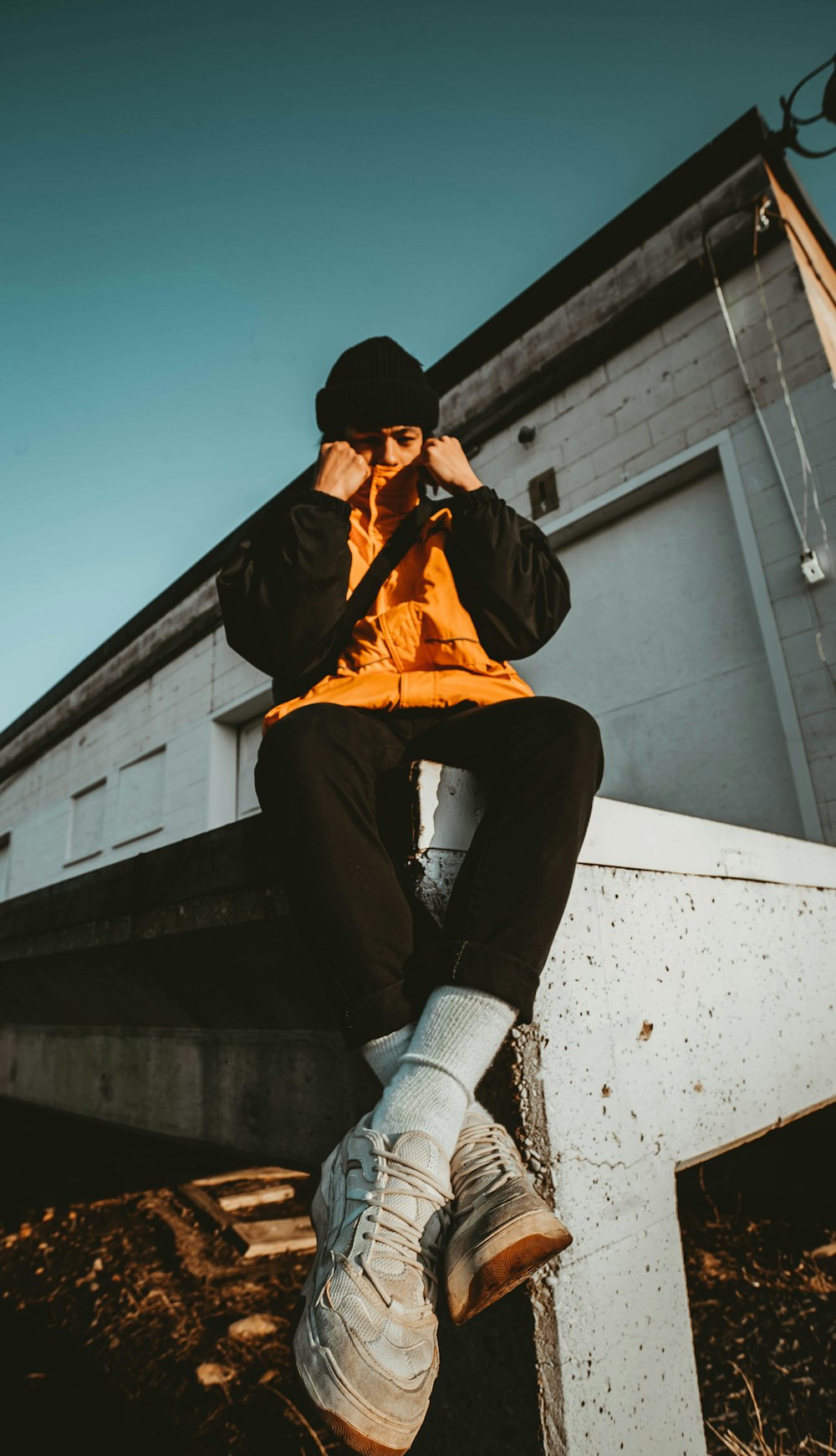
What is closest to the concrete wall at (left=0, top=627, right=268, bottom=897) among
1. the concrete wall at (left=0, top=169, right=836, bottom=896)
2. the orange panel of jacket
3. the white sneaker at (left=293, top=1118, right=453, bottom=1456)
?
the concrete wall at (left=0, top=169, right=836, bottom=896)

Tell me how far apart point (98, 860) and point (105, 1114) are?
274 inches

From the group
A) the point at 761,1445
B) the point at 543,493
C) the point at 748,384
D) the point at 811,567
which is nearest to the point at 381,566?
the point at 761,1445

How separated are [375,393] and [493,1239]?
1.81 metres

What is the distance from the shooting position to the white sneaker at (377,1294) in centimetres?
74

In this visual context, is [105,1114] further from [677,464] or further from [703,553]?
[677,464]

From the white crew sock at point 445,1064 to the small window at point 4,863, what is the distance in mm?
12077

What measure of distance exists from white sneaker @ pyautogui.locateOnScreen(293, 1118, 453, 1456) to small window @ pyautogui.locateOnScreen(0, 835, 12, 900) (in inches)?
476

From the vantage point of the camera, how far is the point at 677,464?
3.93 meters

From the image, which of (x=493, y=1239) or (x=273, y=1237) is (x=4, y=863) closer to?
(x=273, y=1237)

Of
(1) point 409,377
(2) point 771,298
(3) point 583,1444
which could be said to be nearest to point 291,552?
(1) point 409,377

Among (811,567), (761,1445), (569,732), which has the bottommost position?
(761,1445)

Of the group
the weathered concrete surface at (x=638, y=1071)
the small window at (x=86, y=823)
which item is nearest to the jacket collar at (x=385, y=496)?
the weathered concrete surface at (x=638, y=1071)

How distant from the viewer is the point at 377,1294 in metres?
0.79

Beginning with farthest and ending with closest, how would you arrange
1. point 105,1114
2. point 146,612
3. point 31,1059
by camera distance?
point 146,612, point 31,1059, point 105,1114
